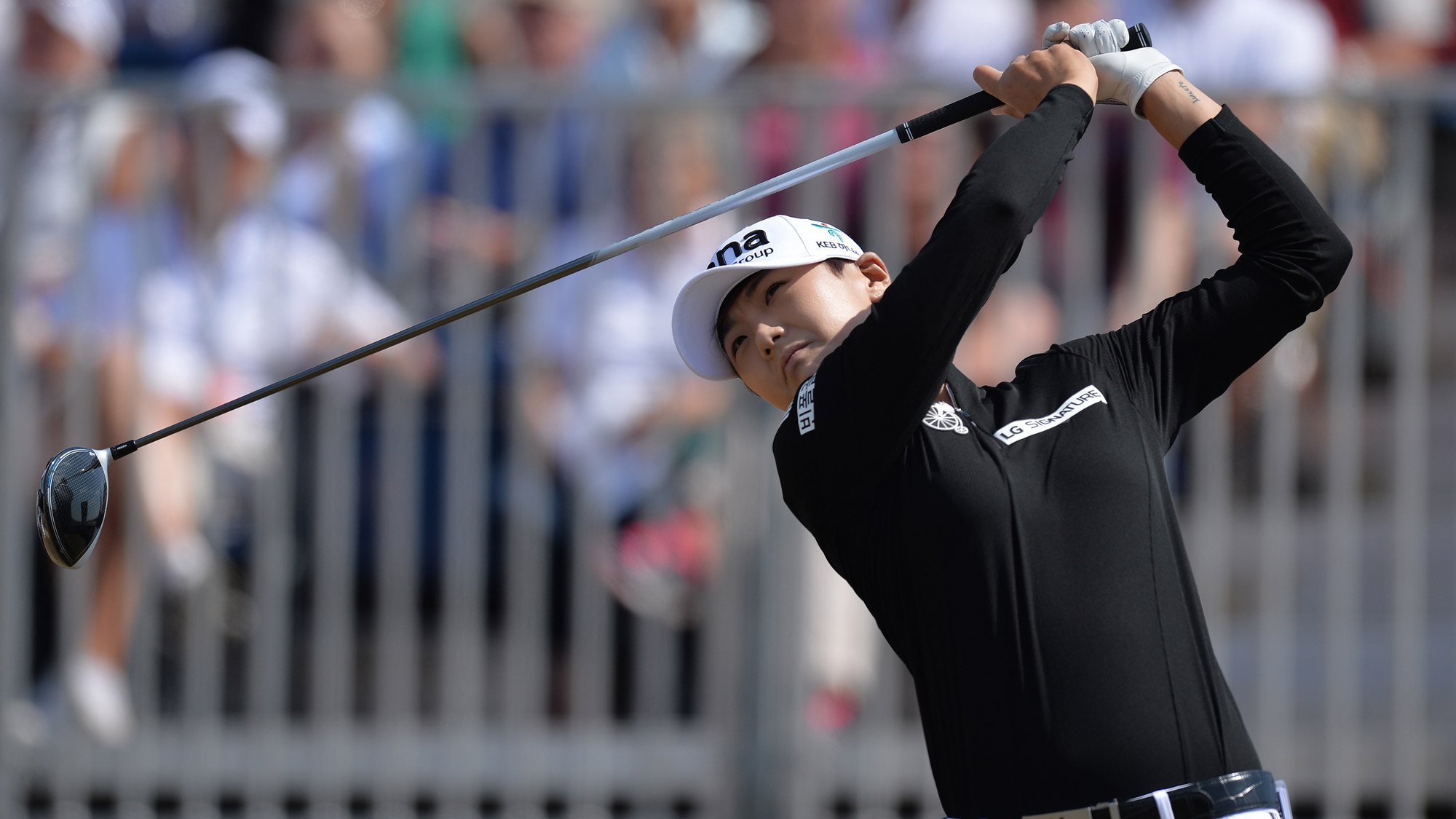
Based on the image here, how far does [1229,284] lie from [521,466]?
293cm

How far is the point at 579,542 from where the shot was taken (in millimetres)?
5129

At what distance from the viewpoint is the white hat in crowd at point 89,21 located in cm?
631

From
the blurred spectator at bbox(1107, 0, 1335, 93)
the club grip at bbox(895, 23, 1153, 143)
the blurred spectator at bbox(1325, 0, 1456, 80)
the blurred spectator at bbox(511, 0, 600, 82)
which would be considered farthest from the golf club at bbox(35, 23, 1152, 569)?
the blurred spectator at bbox(1325, 0, 1456, 80)

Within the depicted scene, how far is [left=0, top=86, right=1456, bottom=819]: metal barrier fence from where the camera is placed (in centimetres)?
507

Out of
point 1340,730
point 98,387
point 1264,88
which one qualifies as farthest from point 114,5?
point 1340,730

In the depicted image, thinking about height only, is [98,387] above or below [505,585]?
above

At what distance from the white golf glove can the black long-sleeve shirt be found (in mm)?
287

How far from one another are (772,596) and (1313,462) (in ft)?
6.22

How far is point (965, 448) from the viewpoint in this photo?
2.52m

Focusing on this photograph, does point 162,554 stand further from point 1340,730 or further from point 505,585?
point 1340,730

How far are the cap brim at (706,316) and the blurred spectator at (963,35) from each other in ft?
11.1

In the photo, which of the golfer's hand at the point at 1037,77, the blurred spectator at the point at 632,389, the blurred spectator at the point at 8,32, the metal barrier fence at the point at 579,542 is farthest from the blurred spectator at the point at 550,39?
the golfer's hand at the point at 1037,77

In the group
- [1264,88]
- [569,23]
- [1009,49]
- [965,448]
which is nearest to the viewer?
[965,448]

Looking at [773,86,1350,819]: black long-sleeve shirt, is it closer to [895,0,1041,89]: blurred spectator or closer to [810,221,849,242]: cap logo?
[810,221,849,242]: cap logo
